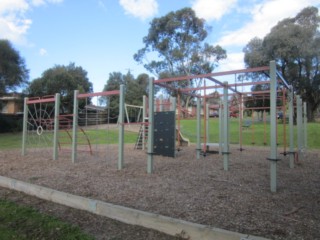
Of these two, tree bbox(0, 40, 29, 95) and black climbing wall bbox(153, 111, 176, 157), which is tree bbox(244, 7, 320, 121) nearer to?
black climbing wall bbox(153, 111, 176, 157)

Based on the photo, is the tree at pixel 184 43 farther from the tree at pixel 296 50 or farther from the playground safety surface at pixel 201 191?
the playground safety surface at pixel 201 191

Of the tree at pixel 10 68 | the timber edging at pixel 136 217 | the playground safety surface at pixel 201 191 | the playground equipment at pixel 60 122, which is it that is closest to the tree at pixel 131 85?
the tree at pixel 10 68

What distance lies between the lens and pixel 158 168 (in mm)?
7910

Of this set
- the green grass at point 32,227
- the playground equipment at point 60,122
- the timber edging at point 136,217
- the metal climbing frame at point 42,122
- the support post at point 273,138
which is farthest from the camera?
the metal climbing frame at point 42,122

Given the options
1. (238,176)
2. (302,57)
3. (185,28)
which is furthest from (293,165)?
(185,28)

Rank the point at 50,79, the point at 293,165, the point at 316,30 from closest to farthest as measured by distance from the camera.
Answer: the point at 293,165 → the point at 316,30 → the point at 50,79

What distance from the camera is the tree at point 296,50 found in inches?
1147

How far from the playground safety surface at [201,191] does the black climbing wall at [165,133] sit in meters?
1.66

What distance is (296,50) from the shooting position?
2938 cm

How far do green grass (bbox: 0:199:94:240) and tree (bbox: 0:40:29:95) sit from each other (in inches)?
1082

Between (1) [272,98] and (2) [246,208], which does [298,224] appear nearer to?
(2) [246,208]

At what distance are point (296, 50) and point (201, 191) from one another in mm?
28280

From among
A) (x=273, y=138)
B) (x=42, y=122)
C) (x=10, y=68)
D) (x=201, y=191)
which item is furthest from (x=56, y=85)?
(x=273, y=138)

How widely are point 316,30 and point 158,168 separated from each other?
28.9 metres
